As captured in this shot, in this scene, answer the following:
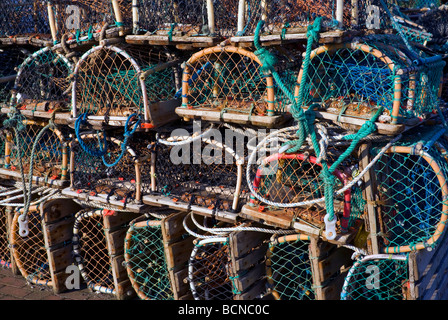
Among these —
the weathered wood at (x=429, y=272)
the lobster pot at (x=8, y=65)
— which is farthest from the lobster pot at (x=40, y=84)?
the weathered wood at (x=429, y=272)

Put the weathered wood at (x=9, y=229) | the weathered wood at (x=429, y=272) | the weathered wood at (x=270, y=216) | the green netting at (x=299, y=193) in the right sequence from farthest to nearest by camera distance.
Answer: the weathered wood at (x=9, y=229), the weathered wood at (x=270, y=216), the green netting at (x=299, y=193), the weathered wood at (x=429, y=272)

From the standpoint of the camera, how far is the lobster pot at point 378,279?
11.3 ft

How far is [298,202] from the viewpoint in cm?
345

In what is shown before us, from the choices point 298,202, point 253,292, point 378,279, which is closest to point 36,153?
point 253,292

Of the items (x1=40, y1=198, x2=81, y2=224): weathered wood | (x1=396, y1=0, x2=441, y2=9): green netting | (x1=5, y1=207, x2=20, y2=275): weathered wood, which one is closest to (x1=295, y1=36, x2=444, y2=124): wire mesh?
(x1=40, y1=198, x2=81, y2=224): weathered wood

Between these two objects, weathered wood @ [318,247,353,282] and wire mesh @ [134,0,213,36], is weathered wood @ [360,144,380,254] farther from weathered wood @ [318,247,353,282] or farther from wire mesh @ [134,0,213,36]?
wire mesh @ [134,0,213,36]

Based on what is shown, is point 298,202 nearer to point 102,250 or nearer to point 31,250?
point 102,250

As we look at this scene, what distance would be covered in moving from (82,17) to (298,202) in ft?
8.15

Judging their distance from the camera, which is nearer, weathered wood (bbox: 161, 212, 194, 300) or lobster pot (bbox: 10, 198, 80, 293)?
weathered wood (bbox: 161, 212, 194, 300)

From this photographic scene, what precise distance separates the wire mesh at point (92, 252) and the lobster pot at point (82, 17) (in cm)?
152

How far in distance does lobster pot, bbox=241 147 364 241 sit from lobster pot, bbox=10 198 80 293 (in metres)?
1.89

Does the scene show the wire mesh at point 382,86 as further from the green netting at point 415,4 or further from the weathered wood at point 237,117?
the green netting at point 415,4

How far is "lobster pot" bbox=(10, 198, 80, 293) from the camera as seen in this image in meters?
4.57

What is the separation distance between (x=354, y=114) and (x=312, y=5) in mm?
940
